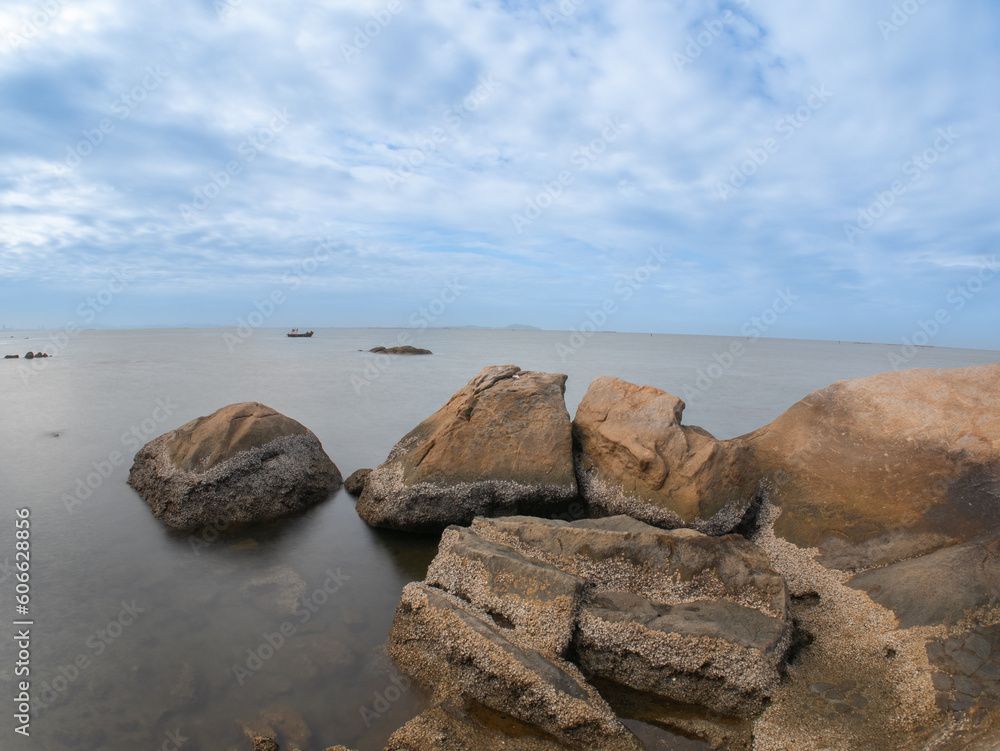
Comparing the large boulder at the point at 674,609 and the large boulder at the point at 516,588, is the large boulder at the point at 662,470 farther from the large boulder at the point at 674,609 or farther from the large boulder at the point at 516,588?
the large boulder at the point at 516,588

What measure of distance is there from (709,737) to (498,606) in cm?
179

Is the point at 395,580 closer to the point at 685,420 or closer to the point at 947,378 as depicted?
the point at 947,378

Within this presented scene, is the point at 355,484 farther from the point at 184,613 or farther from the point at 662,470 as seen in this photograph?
the point at 662,470

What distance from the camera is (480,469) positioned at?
7477mm

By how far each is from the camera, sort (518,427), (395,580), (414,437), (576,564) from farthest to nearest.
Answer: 1. (414,437)
2. (518,427)
3. (395,580)
4. (576,564)

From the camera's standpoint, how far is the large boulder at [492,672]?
3.89 meters

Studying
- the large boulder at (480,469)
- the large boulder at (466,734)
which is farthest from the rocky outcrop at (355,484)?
the large boulder at (466,734)

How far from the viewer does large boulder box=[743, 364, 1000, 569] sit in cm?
600

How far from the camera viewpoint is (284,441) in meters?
8.87

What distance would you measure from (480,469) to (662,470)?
2.31m

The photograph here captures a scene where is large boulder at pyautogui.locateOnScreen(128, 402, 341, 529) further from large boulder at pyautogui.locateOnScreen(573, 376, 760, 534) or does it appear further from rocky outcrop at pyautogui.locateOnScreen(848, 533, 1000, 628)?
rocky outcrop at pyautogui.locateOnScreen(848, 533, 1000, 628)

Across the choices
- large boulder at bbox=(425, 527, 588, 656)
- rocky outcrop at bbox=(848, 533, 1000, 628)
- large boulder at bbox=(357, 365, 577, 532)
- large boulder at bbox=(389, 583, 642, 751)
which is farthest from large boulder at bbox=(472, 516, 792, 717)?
large boulder at bbox=(357, 365, 577, 532)

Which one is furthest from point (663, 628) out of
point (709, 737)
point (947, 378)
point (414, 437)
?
point (947, 378)

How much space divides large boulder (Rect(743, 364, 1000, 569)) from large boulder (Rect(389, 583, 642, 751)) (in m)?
3.49
